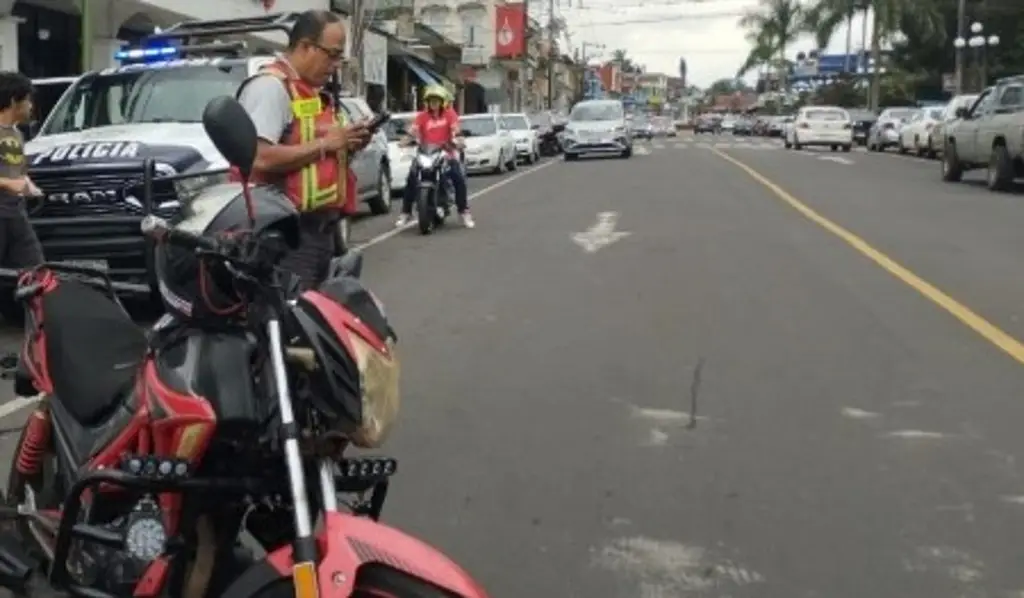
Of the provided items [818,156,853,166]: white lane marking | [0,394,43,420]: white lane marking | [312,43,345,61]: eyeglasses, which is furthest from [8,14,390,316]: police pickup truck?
[818,156,853,166]: white lane marking

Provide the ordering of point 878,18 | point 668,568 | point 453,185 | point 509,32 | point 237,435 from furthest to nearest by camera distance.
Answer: point 509,32
point 878,18
point 453,185
point 668,568
point 237,435

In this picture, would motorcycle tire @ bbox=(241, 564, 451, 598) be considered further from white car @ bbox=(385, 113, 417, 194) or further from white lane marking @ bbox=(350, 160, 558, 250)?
white car @ bbox=(385, 113, 417, 194)

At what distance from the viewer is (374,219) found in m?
18.7

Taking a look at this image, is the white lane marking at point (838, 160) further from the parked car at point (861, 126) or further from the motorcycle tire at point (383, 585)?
the motorcycle tire at point (383, 585)

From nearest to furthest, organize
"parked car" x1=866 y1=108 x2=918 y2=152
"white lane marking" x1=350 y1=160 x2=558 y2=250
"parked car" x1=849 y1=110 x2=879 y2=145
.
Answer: "white lane marking" x1=350 y1=160 x2=558 y2=250 → "parked car" x1=866 y1=108 x2=918 y2=152 → "parked car" x1=849 y1=110 x2=879 y2=145

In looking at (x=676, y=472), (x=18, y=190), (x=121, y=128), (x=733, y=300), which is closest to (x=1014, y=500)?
(x=676, y=472)

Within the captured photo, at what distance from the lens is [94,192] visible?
372 inches

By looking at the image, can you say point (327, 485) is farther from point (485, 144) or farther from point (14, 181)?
point (485, 144)

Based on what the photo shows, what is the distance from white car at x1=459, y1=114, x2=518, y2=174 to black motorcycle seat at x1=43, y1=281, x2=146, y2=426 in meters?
25.1

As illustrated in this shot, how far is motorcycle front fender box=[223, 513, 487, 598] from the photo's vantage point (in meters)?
2.75

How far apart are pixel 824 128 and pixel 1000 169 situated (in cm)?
2388

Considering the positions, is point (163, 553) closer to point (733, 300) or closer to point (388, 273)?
point (733, 300)

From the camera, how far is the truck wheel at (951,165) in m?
26.1

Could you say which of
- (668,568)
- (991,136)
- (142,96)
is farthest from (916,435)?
(991,136)
